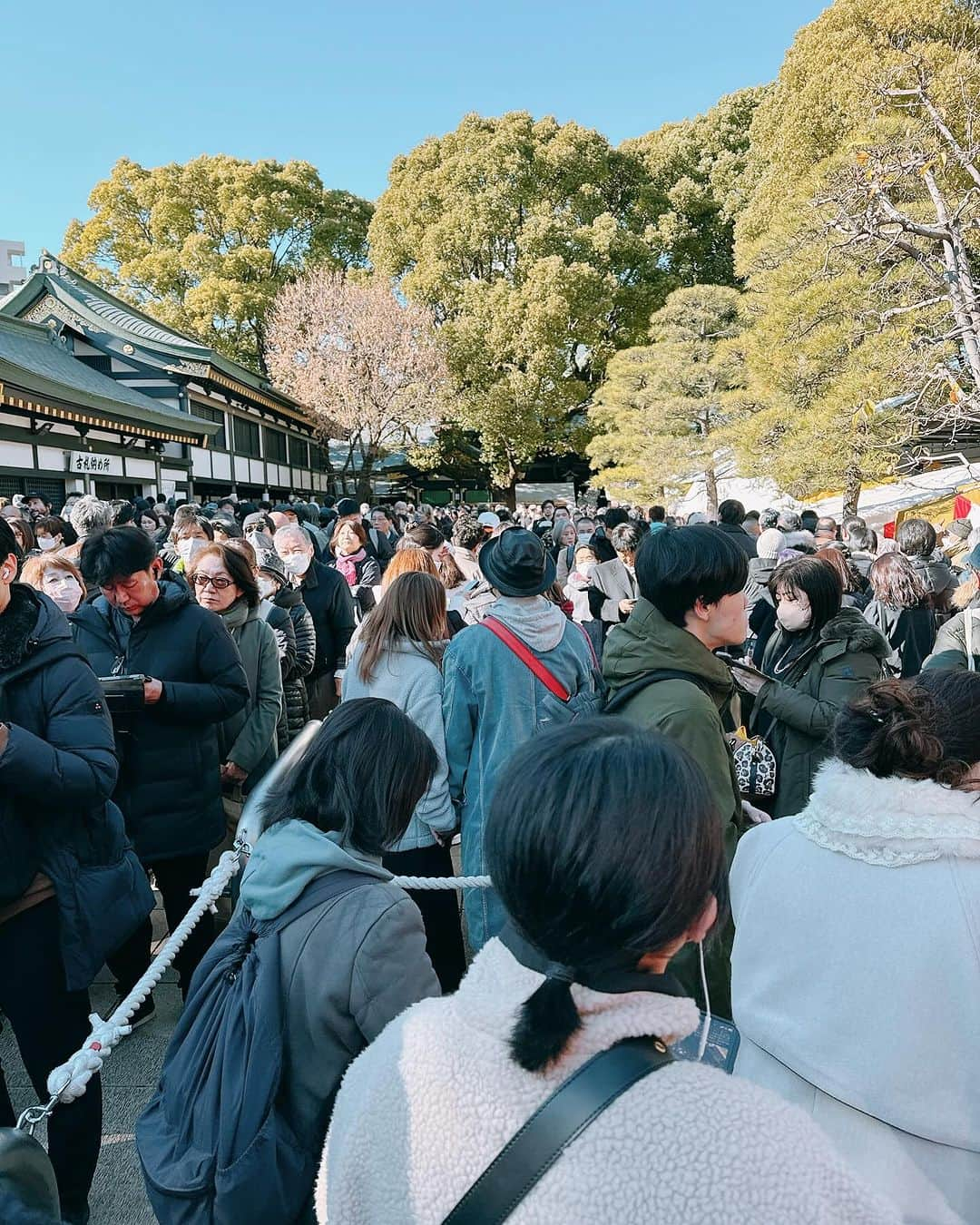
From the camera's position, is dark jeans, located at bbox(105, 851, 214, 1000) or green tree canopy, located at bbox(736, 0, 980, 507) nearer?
A: dark jeans, located at bbox(105, 851, 214, 1000)

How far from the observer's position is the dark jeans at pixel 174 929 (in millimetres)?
2855

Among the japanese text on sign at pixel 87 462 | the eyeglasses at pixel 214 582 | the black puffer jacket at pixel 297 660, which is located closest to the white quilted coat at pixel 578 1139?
the eyeglasses at pixel 214 582

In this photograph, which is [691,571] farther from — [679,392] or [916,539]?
[679,392]

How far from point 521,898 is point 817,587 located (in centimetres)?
245

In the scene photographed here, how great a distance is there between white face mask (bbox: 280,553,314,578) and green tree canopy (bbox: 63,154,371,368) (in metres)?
25.8

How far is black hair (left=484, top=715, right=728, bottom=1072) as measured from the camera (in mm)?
796

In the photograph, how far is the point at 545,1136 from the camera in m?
0.71

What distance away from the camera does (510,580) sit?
105 inches

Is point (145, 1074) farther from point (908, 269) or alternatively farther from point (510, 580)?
point (908, 269)

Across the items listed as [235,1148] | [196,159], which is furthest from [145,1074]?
[196,159]

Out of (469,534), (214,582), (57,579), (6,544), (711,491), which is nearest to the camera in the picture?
(6,544)

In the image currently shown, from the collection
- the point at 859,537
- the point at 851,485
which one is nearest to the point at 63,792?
the point at 859,537

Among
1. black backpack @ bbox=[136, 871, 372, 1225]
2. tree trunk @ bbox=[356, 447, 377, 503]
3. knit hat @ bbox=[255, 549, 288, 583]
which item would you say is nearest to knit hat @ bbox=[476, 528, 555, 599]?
black backpack @ bbox=[136, 871, 372, 1225]

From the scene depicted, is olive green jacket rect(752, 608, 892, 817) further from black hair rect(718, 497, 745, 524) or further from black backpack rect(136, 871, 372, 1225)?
black hair rect(718, 497, 745, 524)
